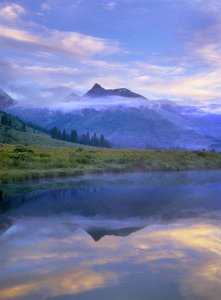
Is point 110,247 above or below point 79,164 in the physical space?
below

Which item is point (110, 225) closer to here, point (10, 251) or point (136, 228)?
point (136, 228)

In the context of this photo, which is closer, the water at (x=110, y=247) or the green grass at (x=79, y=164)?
the water at (x=110, y=247)

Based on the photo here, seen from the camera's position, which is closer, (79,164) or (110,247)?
(110,247)

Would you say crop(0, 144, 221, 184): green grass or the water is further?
crop(0, 144, 221, 184): green grass

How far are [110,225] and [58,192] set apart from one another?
47.9 ft

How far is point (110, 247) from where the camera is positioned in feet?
58.9

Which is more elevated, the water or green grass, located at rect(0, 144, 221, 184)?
green grass, located at rect(0, 144, 221, 184)

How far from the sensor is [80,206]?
30.1m

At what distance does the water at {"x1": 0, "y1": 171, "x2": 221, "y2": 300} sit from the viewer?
12.9m

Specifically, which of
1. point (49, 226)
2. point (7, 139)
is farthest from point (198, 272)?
point (7, 139)

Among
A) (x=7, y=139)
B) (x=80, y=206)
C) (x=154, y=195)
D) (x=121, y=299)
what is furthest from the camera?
(x=7, y=139)

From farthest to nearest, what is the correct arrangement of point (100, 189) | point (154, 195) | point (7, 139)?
point (7, 139)
point (100, 189)
point (154, 195)

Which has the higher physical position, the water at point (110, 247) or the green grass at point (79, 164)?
the green grass at point (79, 164)

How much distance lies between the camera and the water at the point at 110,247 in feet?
42.2
